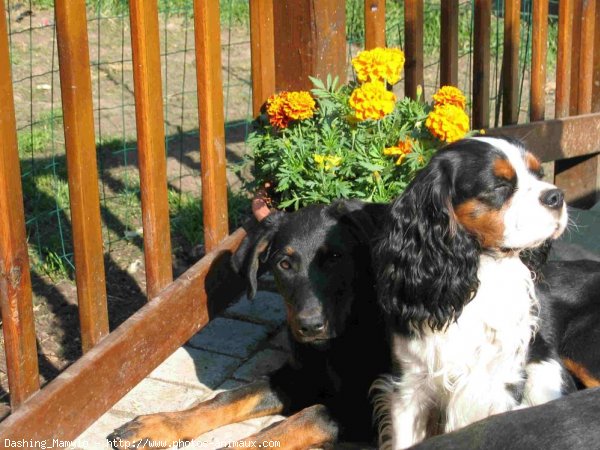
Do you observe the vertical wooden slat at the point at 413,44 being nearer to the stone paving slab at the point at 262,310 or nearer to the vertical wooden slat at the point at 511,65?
the vertical wooden slat at the point at 511,65

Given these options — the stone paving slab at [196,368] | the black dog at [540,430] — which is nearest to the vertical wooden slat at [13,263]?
the stone paving slab at [196,368]

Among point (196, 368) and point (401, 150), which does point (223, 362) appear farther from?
point (401, 150)

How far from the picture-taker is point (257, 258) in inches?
184

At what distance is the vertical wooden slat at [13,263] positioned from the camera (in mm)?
3852

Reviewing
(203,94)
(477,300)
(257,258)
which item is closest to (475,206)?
(477,300)

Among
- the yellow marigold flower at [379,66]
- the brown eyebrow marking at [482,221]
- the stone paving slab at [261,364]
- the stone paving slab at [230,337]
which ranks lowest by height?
the stone paving slab at [261,364]

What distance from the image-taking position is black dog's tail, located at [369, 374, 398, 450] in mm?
4176

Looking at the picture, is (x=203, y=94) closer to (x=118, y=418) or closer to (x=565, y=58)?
(x=118, y=418)

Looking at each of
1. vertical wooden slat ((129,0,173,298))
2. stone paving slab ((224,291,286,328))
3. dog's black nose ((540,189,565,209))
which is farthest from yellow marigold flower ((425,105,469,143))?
A: stone paving slab ((224,291,286,328))

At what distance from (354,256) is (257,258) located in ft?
1.54

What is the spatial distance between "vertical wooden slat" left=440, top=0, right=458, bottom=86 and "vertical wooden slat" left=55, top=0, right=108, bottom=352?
260 cm

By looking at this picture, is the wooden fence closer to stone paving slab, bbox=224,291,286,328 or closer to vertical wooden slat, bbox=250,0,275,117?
vertical wooden slat, bbox=250,0,275,117

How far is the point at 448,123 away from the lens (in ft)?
15.4

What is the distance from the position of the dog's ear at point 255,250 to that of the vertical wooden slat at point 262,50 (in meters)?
0.94
